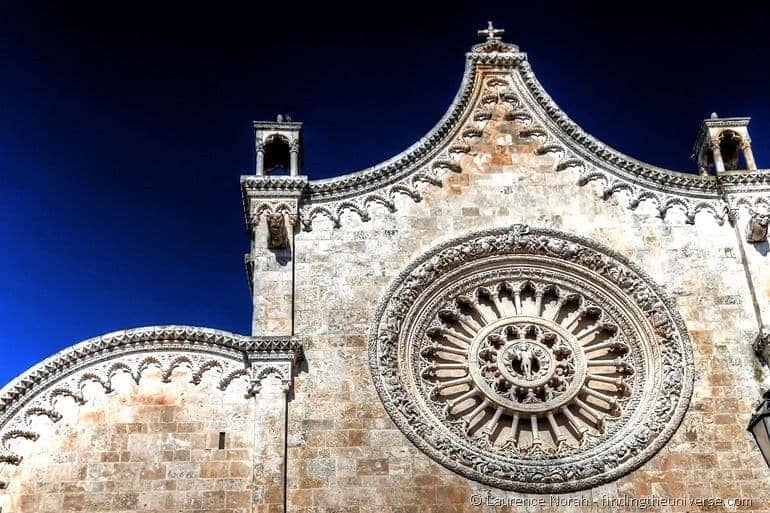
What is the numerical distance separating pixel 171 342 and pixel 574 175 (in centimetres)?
840

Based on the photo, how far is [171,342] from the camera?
1656cm

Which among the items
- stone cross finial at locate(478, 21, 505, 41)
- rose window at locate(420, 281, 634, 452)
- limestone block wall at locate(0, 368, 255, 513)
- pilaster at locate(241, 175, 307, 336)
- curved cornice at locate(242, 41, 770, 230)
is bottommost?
limestone block wall at locate(0, 368, 255, 513)

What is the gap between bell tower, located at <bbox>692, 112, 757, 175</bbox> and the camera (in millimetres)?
19453

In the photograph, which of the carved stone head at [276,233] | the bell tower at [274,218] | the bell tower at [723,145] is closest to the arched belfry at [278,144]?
the bell tower at [274,218]

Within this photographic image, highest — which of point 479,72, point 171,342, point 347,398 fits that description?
point 479,72

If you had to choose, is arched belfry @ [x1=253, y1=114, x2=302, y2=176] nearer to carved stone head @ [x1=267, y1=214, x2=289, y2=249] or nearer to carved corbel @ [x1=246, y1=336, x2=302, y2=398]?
carved stone head @ [x1=267, y1=214, x2=289, y2=249]

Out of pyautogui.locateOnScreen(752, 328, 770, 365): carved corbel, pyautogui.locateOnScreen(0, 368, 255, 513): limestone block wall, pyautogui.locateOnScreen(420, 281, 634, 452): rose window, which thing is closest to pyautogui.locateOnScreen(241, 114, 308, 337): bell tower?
pyautogui.locateOnScreen(0, 368, 255, 513): limestone block wall

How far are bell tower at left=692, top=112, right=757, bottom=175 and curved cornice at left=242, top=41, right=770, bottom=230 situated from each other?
2.11 feet

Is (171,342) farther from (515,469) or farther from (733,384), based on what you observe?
(733,384)

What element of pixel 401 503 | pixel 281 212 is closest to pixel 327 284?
pixel 281 212

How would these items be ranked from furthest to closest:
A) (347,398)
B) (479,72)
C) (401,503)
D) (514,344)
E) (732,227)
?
(479,72), (732,227), (514,344), (347,398), (401,503)

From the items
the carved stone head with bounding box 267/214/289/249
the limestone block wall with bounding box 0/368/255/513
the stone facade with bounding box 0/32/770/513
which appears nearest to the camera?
the limestone block wall with bounding box 0/368/255/513

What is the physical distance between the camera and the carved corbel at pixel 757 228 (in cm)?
1819

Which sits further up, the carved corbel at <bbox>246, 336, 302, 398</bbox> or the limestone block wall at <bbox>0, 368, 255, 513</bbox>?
the carved corbel at <bbox>246, 336, 302, 398</bbox>
